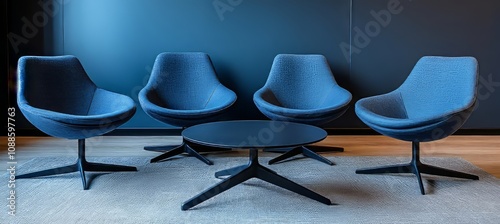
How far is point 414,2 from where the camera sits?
15.7ft

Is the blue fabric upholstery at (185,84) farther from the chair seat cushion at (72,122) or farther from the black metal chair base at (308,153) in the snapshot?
the chair seat cushion at (72,122)

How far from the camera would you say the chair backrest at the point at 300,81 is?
4.20 metres

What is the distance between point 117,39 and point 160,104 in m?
1.09

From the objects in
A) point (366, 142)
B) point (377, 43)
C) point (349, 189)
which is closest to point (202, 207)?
point (349, 189)

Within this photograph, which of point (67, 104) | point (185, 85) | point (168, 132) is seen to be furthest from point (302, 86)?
point (67, 104)

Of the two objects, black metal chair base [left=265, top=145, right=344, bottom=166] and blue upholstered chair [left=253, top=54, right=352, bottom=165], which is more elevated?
blue upholstered chair [left=253, top=54, right=352, bottom=165]

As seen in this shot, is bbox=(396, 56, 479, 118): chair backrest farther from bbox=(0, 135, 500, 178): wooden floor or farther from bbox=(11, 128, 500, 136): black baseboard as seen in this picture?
bbox=(11, 128, 500, 136): black baseboard

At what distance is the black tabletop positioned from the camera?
2.42 m

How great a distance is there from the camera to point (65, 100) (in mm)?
3430

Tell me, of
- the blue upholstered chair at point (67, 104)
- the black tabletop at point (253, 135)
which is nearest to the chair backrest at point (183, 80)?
the blue upholstered chair at point (67, 104)

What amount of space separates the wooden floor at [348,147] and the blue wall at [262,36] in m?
0.39

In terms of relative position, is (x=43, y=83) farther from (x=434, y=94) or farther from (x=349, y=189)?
(x=434, y=94)

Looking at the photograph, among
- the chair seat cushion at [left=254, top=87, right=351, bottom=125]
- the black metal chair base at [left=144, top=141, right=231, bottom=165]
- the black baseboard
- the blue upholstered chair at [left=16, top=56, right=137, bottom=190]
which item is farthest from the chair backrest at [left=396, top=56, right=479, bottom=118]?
the blue upholstered chair at [left=16, top=56, right=137, bottom=190]

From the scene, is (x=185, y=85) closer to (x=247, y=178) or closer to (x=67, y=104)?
(x=67, y=104)
